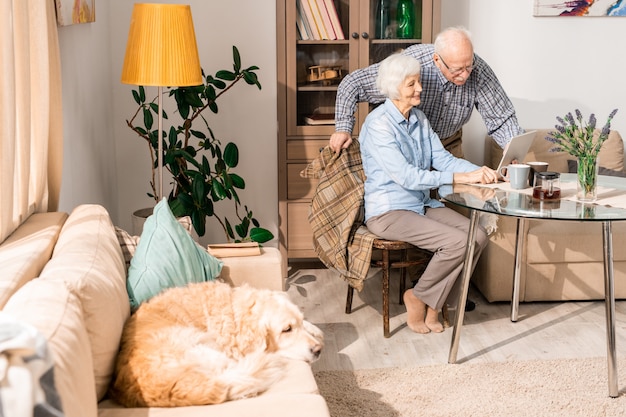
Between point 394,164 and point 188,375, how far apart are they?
166cm

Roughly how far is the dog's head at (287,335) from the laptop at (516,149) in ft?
4.21

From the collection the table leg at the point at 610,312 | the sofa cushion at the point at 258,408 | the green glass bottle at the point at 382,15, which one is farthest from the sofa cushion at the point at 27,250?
the green glass bottle at the point at 382,15

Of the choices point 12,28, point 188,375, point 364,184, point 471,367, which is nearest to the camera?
point 188,375

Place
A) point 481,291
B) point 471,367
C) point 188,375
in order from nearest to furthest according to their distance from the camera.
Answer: point 188,375 → point 471,367 → point 481,291

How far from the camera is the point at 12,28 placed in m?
2.29

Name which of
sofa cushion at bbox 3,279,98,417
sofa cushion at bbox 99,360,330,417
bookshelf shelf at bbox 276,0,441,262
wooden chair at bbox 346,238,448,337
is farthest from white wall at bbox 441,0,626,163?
sofa cushion at bbox 3,279,98,417

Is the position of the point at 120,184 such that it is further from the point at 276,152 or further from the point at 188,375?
the point at 188,375

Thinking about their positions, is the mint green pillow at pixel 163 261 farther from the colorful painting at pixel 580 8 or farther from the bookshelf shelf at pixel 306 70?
the colorful painting at pixel 580 8

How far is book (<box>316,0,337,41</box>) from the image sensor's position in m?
4.10

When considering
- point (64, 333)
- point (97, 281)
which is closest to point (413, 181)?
point (97, 281)

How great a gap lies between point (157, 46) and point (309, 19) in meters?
1.10

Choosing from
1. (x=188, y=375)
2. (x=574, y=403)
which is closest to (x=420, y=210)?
(x=574, y=403)

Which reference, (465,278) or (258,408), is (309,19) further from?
(258,408)

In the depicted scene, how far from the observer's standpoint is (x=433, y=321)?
350cm
